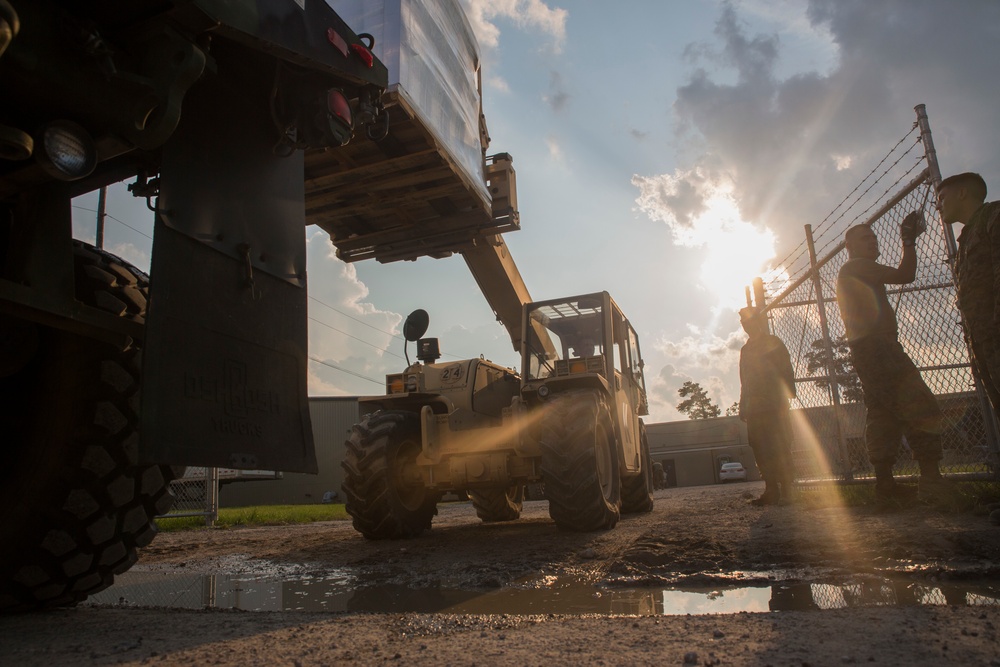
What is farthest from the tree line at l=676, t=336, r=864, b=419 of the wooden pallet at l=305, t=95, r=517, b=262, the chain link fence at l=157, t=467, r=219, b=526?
the chain link fence at l=157, t=467, r=219, b=526

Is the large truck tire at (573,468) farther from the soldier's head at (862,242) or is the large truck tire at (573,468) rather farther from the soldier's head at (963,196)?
the soldier's head at (963,196)

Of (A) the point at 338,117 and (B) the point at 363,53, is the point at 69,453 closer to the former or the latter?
(A) the point at 338,117

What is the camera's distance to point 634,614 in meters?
2.47

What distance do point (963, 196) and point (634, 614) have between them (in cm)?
332

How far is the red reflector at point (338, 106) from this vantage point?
8.34ft

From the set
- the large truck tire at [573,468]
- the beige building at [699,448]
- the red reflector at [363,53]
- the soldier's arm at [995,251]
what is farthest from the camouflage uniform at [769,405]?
the beige building at [699,448]

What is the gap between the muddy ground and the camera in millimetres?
1819

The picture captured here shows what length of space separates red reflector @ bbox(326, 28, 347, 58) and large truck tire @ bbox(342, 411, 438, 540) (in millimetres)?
3869

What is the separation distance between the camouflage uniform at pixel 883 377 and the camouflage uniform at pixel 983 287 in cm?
105

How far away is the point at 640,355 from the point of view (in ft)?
28.7

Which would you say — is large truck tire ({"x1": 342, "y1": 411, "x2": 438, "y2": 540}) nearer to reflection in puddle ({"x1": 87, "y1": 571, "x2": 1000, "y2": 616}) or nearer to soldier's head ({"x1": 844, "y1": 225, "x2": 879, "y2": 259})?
reflection in puddle ({"x1": 87, "y1": 571, "x2": 1000, "y2": 616})

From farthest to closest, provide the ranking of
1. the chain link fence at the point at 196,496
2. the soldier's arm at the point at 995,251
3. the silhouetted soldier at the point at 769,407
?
the chain link fence at the point at 196,496 → the silhouetted soldier at the point at 769,407 → the soldier's arm at the point at 995,251

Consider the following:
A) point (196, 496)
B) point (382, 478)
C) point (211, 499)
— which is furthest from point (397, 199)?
point (196, 496)

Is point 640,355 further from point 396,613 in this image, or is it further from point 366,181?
point 396,613
